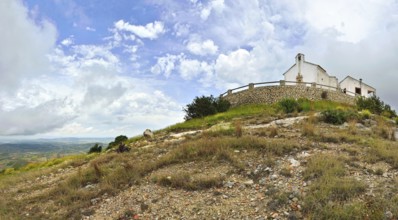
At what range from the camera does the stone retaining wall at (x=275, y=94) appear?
41062 mm

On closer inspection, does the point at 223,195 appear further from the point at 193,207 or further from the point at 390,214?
the point at 390,214

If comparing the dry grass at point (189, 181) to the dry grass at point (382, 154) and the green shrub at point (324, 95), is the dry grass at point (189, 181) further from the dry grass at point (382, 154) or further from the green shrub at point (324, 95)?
the green shrub at point (324, 95)

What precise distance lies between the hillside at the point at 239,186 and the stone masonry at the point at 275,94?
86.1ft

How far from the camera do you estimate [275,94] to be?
41094 mm

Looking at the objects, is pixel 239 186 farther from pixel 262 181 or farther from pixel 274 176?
pixel 274 176

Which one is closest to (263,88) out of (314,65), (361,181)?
(314,65)

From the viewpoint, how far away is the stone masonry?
41.1 metres

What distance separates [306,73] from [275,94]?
996cm

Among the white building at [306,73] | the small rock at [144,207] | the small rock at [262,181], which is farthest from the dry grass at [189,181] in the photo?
the white building at [306,73]

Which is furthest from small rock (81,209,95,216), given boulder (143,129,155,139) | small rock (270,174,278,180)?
boulder (143,129,155,139)

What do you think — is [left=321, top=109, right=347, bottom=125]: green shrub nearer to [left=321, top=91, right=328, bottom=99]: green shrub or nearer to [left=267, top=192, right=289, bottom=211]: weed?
[left=267, top=192, right=289, bottom=211]: weed

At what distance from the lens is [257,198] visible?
344 inches

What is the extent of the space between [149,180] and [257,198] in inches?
161

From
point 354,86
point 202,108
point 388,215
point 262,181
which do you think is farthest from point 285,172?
point 354,86
